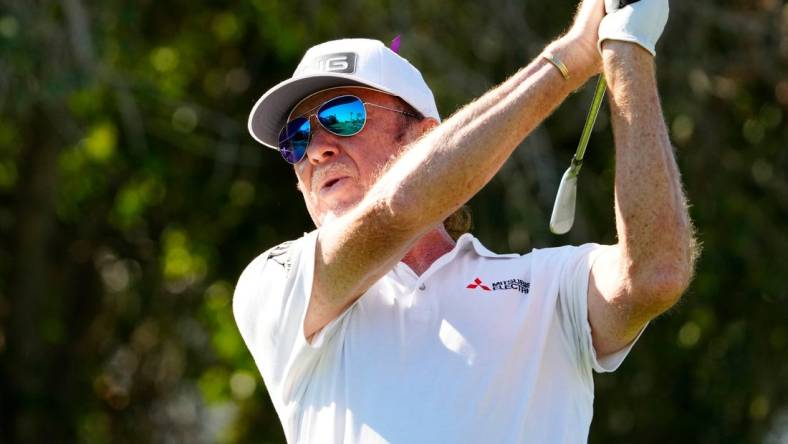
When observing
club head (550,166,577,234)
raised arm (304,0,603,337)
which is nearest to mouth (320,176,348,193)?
raised arm (304,0,603,337)

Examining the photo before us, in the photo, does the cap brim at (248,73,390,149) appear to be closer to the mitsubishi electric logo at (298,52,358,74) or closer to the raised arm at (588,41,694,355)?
the mitsubishi electric logo at (298,52,358,74)

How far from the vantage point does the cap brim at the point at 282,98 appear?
3.45 m

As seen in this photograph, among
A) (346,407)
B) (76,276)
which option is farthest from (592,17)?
(76,276)

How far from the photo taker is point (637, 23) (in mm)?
2842

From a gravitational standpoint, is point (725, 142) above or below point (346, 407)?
above

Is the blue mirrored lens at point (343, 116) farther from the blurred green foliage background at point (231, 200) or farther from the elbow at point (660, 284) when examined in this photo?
the blurred green foliage background at point (231, 200)

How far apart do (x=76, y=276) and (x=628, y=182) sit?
8065 mm

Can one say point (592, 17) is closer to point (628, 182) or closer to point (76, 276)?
point (628, 182)

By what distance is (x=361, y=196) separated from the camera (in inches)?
131

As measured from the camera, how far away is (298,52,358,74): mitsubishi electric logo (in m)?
3.45

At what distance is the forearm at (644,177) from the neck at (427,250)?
0.59m

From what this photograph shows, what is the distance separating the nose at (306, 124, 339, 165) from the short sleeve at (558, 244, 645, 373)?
0.61 meters

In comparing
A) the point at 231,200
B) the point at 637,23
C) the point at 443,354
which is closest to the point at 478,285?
the point at 443,354

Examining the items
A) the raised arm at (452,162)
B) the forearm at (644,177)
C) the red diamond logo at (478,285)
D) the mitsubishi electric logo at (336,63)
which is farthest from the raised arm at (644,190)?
the mitsubishi electric logo at (336,63)
